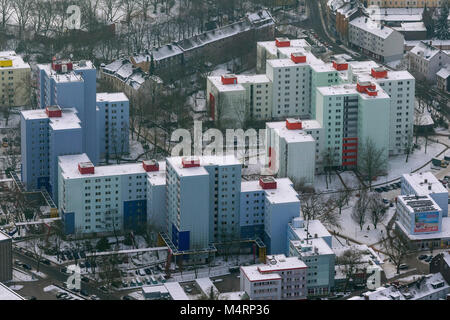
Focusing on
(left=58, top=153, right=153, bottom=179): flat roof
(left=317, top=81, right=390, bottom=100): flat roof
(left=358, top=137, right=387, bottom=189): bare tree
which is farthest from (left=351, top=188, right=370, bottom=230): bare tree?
(left=58, top=153, right=153, bottom=179): flat roof

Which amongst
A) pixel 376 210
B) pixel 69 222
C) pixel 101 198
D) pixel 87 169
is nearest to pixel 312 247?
pixel 376 210

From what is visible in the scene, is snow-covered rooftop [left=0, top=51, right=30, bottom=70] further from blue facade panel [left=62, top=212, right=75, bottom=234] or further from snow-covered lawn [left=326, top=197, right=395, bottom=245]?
snow-covered lawn [left=326, top=197, right=395, bottom=245]

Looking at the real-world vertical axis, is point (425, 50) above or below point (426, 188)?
above

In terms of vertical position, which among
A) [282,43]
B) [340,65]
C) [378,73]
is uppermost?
[282,43]

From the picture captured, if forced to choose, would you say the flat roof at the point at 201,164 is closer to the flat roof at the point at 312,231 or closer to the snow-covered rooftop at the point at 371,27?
the flat roof at the point at 312,231

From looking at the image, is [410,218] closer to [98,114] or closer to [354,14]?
[98,114]

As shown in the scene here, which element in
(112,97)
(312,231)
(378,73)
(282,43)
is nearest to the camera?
(312,231)

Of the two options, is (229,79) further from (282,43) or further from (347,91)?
(347,91)
